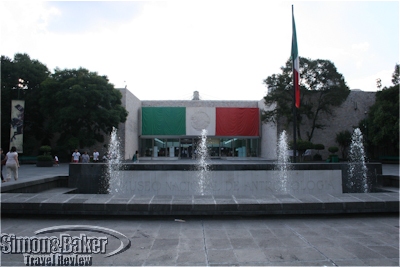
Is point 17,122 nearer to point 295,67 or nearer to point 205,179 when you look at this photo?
point 205,179

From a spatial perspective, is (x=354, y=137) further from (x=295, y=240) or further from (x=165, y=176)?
(x=295, y=240)

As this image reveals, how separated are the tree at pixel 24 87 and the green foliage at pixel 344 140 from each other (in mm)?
32189

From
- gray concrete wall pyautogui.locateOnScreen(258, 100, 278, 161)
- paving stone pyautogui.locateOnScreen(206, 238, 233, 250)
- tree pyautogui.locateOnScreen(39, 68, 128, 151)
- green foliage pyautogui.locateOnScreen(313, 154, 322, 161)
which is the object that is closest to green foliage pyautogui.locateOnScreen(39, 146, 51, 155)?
tree pyautogui.locateOnScreen(39, 68, 128, 151)

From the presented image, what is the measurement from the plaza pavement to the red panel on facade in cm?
3036

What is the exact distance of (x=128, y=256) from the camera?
3.81 metres

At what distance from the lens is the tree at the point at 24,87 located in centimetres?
2780

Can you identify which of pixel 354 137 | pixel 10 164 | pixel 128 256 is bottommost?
pixel 128 256

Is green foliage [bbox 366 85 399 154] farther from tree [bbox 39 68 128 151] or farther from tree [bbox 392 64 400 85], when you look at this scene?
tree [bbox 39 68 128 151]

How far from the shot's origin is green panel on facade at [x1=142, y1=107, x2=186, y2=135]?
3609 cm

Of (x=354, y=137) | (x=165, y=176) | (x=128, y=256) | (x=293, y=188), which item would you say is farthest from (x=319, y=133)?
(x=128, y=256)

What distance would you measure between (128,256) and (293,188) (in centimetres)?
698

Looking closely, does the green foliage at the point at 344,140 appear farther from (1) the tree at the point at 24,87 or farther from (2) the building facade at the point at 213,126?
(1) the tree at the point at 24,87

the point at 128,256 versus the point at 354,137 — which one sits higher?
the point at 354,137

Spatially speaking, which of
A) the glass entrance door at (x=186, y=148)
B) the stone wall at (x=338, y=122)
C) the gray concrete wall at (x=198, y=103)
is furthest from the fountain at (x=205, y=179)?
the glass entrance door at (x=186, y=148)
